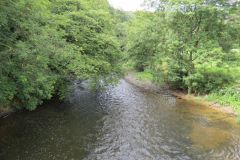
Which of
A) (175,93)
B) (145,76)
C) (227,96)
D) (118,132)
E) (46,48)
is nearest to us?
(46,48)

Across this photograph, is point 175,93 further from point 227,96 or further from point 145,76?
point 145,76

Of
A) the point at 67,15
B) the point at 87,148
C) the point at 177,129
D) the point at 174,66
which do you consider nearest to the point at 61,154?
the point at 87,148

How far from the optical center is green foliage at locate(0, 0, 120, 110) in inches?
506

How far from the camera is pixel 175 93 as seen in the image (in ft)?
99.3

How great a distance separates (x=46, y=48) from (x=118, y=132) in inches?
279

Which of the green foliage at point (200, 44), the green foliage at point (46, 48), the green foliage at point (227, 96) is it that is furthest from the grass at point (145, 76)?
the green foliage at point (46, 48)

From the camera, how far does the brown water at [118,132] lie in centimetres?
1513

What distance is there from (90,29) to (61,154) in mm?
12192

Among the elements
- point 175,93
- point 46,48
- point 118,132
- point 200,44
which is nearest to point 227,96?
point 200,44

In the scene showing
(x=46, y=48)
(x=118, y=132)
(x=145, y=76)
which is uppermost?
(x=46, y=48)

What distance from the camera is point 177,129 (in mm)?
19234

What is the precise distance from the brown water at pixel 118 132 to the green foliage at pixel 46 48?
187cm

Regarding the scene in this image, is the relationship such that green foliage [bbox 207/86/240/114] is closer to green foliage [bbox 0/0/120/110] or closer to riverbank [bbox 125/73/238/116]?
riverbank [bbox 125/73/238/116]

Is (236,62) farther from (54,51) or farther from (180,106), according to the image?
(54,51)
